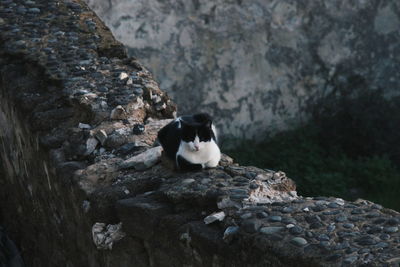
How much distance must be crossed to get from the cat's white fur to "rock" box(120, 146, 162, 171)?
245 mm

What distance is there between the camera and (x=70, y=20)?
5.84 m

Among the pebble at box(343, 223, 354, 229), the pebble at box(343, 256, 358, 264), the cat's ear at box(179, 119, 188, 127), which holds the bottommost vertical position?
the pebble at box(343, 256, 358, 264)

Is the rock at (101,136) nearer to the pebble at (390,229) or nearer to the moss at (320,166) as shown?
the pebble at (390,229)

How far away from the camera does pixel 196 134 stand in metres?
4.11

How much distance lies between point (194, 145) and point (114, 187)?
1.38 feet

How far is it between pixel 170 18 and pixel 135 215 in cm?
426

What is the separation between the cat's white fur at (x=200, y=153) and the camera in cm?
407

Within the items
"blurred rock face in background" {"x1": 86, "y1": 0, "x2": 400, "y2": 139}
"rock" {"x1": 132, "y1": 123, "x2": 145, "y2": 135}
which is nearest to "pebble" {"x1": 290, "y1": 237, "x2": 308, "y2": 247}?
"rock" {"x1": 132, "y1": 123, "x2": 145, "y2": 135}

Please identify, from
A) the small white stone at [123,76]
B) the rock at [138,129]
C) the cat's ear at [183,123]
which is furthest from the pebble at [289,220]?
the small white stone at [123,76]

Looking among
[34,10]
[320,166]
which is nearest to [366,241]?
[34,10]

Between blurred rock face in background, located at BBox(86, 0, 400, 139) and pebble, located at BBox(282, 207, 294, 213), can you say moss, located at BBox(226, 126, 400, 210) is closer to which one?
blurred rock face in background, located at BBox(86, 0, 400, 139)

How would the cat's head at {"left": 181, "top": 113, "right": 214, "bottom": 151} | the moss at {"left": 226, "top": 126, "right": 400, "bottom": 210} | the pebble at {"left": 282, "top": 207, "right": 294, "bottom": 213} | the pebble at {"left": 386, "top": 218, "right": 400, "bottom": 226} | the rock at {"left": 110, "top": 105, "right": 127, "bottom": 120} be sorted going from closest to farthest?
the pebble at {"left": 386, "top": 218, "right": 400, "bottom": 226} < the pebble at {"left": 282, "top": 207, "right": 294, "bottom": 213} < the cat's head at {"left": 181, "top": 113, "right": 214, "bottom": 151} < the rock at {"left": 110, "top": 105, "right": 127, "bottom": 120} < the moss at {"left": 226, "top": 126, "right": 400, "bottom": 210}

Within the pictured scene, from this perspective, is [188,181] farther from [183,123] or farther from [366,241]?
[366,241]

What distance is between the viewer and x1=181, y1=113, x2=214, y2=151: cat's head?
4105 millimetres
